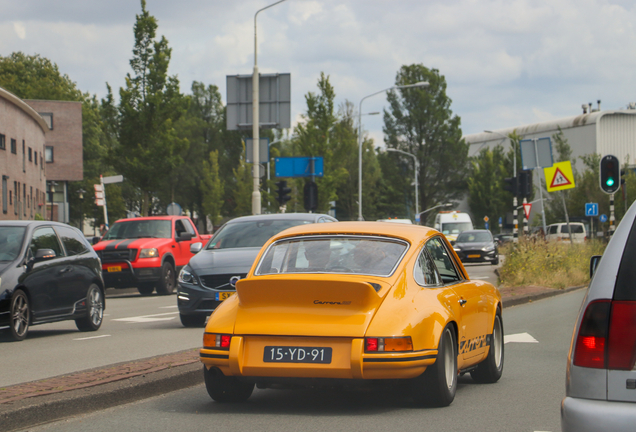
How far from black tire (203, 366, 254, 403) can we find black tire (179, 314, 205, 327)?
6101 mm

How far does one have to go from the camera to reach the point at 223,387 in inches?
261

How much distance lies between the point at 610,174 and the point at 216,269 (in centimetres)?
1299

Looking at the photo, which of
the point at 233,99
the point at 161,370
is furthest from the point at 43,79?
the point at 161,370

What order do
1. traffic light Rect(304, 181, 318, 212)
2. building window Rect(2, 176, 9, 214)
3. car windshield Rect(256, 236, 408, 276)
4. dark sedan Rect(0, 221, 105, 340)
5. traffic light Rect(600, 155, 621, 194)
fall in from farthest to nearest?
building window Rect(2, 176, 9, 214) → traffic light Rect(304, 181, 318, 212) → traffic light Rect(600, 155, 621, 194) → dark sedan Rect(0, 221, 105, 340) → car windshield Rect(256, 236, 408, 276)

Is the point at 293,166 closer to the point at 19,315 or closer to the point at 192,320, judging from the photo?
the point at 192,320

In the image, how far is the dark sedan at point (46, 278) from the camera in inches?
452

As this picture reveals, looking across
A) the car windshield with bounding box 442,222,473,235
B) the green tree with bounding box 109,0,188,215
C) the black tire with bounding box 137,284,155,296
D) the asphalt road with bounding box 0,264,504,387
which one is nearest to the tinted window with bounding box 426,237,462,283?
the asphalt road with bounding box 0,264,504,387

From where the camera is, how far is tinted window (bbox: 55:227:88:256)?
13.1 metres

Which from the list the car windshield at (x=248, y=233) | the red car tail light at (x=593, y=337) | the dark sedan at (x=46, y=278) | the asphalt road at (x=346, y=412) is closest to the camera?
the red car tail light at (x=593, y=337)

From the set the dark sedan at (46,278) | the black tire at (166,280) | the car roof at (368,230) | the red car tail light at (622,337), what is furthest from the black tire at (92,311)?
the red car tail light at (622,337)

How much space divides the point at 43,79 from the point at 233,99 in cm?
5184

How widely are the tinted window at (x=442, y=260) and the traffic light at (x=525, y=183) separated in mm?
15156

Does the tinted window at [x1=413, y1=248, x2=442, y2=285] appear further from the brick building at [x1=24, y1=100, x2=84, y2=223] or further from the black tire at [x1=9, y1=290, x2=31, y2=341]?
the brick building at [x1=24, y1=100, x2=84, y2=223]

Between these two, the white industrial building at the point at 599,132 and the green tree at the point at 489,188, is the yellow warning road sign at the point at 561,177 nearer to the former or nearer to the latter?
the white industrial building at the point at 599,132
